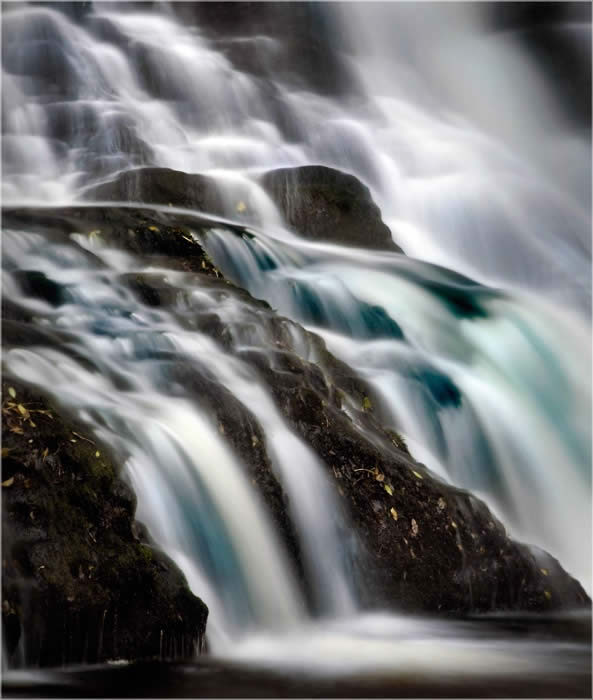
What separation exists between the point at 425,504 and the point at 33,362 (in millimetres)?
1818

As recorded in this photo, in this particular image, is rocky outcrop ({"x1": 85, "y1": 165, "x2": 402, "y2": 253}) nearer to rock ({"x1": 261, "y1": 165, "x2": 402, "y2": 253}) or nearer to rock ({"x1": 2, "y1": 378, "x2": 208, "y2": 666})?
A: rock ({"x1": 261, "y1": 165, "x2": 402, "y2": 253})

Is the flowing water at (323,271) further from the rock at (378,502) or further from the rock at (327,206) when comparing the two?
the rock at (327,206)

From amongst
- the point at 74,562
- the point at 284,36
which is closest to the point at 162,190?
the point at 74,562

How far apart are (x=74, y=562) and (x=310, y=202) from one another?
694cm

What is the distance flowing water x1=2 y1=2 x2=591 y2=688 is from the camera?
168 inches

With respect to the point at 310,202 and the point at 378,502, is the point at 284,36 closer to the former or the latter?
the point at 310,202

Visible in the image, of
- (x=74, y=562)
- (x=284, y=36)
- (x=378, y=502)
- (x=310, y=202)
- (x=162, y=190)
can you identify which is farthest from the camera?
(x=284, y=36)

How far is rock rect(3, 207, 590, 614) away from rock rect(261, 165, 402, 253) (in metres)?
4.54

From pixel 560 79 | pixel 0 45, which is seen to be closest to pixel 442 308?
pixel 0 45

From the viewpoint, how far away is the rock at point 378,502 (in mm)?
4598

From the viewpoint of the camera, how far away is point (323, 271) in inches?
322

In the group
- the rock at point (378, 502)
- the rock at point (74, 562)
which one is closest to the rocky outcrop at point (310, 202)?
the rock at point (378, 502)

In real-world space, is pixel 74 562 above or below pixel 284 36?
below

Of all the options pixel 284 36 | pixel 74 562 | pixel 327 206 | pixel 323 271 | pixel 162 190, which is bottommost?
pixel 74 562
